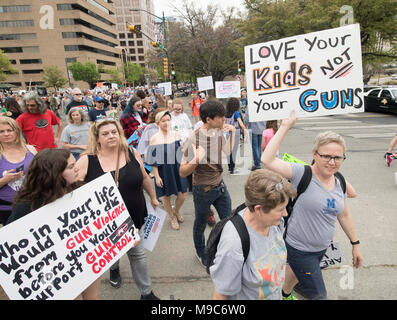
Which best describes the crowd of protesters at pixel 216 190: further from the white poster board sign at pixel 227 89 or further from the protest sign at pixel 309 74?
the white poster board sign at pixel 227 89

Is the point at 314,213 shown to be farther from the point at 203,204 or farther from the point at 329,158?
the point at 203,204

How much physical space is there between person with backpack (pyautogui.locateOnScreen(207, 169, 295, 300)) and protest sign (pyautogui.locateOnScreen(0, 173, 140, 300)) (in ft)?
2.99

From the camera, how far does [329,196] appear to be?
1.95 meters

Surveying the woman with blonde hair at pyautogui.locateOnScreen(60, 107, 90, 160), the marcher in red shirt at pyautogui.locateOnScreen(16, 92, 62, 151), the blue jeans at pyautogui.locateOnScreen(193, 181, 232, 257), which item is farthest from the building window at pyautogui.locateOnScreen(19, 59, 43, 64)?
the blue jeans at pyautogui.locateOnScreen(193, 181, 232, 257)

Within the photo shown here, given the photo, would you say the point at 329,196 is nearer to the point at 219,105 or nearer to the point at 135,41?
the point at 219,105

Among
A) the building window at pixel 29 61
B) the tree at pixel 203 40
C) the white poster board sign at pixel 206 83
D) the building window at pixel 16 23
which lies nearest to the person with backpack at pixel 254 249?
the white poster board sign at pixel 206 83

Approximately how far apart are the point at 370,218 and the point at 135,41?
12080cm

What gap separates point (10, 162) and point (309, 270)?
311 cm

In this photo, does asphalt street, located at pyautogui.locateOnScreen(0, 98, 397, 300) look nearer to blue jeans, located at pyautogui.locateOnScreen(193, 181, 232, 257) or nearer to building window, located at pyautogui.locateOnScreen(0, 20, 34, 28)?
blue jeans, located at pyautogui.locateOnScreen(193, 181, 232, 257)

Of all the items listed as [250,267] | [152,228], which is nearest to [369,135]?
[152,228]

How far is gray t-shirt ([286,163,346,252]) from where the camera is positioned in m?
1.94

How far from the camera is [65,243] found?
1740 mm

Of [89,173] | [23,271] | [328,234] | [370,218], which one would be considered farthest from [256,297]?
[370,218]

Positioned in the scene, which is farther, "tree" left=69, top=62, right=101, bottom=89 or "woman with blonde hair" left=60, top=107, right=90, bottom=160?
"tree" left=69, top=62, right=101, bottom=89
